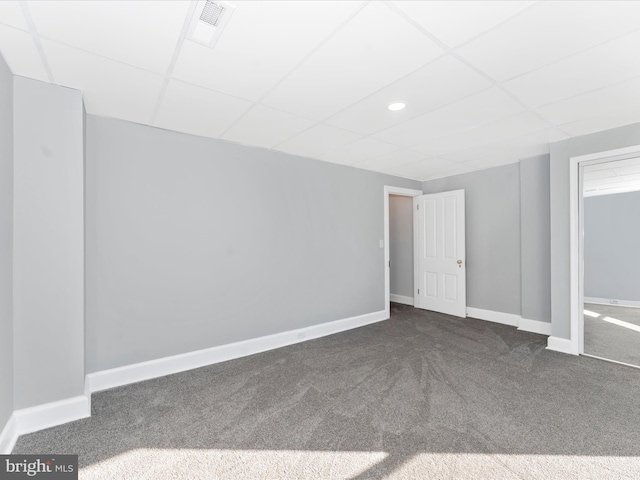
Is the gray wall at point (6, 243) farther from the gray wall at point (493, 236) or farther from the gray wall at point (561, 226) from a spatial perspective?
the gray wall at point (493, 236)

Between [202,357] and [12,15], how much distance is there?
9.52 feet

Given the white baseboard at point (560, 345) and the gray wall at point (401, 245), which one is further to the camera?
the gray wall at point (401, 245)

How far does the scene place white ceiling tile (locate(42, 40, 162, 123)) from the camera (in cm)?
190

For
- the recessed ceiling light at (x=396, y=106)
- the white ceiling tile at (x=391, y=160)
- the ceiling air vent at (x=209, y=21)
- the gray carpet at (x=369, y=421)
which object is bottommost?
the gray carpet at (x=369, y=421)

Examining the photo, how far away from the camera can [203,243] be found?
3.25 m

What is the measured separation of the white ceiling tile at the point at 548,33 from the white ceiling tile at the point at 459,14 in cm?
7

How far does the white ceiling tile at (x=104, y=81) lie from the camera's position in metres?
1.90

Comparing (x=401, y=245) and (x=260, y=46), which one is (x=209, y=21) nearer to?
(x=260, y=46)

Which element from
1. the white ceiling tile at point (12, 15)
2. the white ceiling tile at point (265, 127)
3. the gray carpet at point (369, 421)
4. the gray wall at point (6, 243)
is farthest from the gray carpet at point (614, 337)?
the white ceiling tile at point (12, 15)

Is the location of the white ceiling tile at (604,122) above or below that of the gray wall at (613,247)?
above

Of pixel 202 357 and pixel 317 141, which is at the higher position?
pixel 317 141

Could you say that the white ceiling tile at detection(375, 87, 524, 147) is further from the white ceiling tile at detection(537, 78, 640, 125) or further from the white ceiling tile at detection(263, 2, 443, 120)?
the white ceiling tile at detection(263, 2, 443, 120)

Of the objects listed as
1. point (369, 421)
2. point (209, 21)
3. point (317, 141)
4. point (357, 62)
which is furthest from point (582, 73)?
point (369, 421)

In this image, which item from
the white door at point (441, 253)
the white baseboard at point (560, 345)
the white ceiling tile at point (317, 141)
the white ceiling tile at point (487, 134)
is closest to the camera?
the white ceiling tile at point (487, 134)
